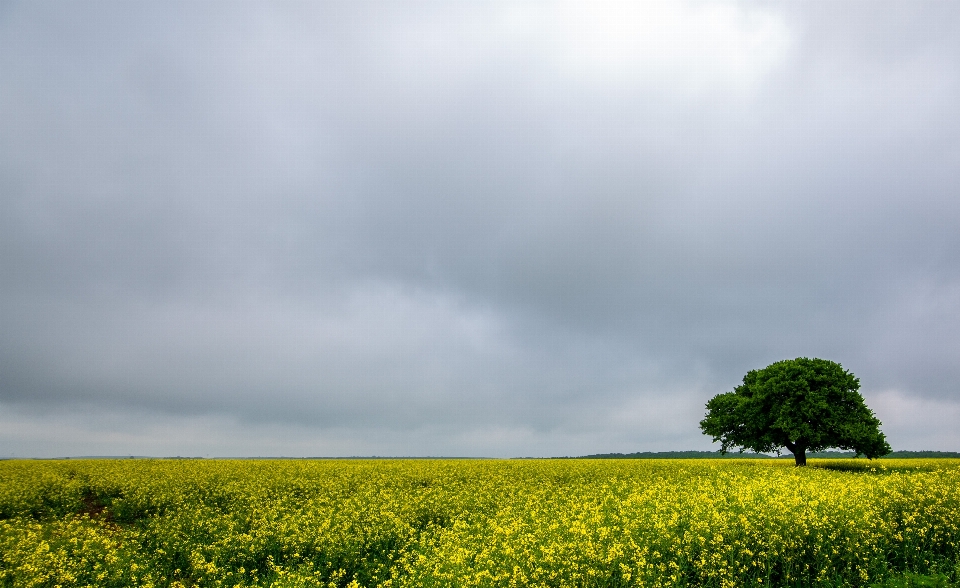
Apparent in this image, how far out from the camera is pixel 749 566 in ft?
43.3

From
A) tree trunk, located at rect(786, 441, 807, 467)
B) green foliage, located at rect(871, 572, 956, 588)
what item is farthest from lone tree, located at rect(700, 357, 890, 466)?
green foliage, located at rect(871, 572, 956, 588)

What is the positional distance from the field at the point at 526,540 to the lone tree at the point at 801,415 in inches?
777

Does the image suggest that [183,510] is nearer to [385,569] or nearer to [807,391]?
[385,569]

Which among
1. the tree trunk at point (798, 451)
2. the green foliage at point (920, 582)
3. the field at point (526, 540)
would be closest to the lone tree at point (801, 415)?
the tree trunk at point (798, 451)

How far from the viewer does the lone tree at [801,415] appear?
40.9m

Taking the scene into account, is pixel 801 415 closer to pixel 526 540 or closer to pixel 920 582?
pixel 920 582

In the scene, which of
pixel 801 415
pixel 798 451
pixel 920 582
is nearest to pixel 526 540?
pixel 920 582

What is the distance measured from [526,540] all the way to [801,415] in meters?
38.6

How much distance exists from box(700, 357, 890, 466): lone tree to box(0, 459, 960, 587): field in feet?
64.7

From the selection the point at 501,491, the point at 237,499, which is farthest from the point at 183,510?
the point at 501,491

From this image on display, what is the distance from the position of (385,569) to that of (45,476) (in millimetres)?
30123

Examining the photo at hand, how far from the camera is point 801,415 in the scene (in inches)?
1656

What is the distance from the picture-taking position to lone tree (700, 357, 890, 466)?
40938 mm

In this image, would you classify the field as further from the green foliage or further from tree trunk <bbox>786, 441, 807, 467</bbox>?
tree trunk <bbox>786, 441, 807, 467</bbox>
